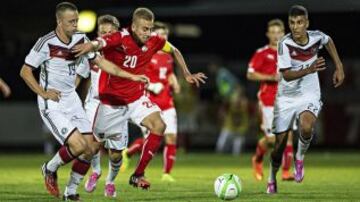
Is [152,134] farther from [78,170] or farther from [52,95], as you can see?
[52,95]

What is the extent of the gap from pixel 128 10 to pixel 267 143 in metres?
13.1

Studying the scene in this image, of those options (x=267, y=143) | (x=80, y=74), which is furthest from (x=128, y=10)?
(x=80, y=74)

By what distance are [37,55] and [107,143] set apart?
5.24 ft

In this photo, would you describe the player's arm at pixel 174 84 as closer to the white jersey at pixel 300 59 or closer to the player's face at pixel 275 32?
the player's face at pixel 275 32

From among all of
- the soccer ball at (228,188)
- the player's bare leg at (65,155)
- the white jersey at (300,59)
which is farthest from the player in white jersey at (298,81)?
the player's bare leg at (65,155)

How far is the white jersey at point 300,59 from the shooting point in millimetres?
11688

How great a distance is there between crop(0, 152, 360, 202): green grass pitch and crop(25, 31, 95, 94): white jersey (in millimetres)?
1340

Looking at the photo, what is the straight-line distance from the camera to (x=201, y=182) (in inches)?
566

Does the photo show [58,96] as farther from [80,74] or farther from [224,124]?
[224,124]

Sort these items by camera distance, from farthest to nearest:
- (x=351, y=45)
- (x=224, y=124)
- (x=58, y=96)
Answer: (x=351, y=45) < (x=224, y=124) < (x=58, y=96)

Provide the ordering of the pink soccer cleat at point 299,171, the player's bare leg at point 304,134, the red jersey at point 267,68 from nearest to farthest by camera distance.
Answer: the player's bare leg at point 304,134, the pink soccer cleat at point 299,171, the red jersey at point 267,68

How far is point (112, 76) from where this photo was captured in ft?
38.7

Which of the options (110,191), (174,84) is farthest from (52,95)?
(174,84)

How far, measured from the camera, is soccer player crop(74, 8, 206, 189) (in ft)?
37.6
